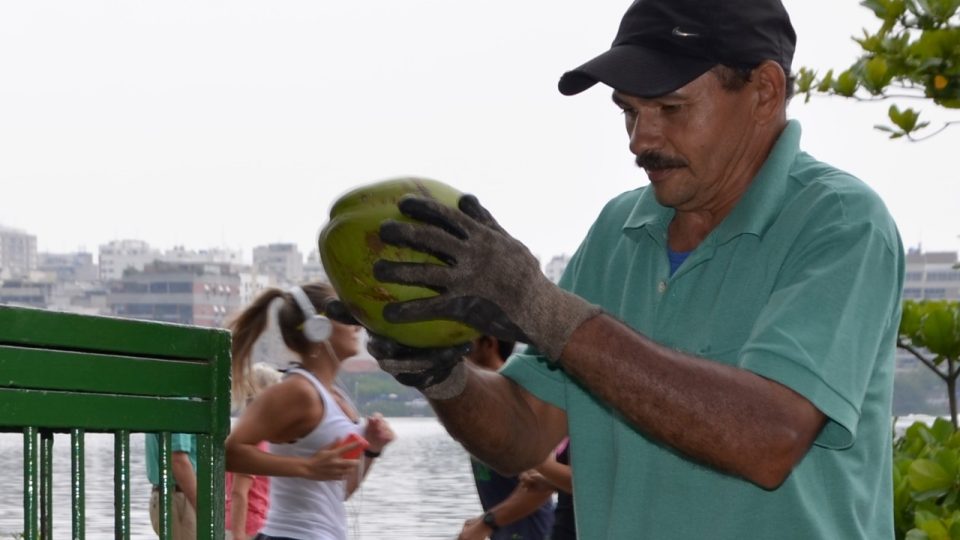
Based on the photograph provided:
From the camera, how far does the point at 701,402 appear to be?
1.77 m

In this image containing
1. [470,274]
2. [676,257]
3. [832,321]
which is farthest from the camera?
[676,257]

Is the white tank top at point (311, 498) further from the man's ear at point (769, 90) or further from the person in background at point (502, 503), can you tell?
the man's ear at point (769, 90)

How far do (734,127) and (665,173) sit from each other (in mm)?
114

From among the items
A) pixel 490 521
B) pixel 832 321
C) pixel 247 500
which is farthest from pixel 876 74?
pixel 247 500

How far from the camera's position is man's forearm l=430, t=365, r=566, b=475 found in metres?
2.17

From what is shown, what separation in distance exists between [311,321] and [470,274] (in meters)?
3.28

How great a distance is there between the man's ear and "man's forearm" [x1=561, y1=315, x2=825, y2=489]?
1.42 ft

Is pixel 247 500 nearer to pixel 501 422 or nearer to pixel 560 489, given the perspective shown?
pixel 560 489

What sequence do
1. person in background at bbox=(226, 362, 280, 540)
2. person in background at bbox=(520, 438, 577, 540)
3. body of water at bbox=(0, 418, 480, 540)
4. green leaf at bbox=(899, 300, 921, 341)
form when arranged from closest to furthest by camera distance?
green leaf at bbox=(899, 300, 921, 341), person in background at bbox=(520, 438, 577, 540), person in background at bbox=(226, 362, 280, 540), body of water at bbox=(0, 418, 480, 540)

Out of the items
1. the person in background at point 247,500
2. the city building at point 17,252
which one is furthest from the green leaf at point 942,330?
the city building at point 17,252

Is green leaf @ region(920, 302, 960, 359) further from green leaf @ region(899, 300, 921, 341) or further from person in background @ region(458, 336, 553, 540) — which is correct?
person in background @ region(458, 336, 553, 540)

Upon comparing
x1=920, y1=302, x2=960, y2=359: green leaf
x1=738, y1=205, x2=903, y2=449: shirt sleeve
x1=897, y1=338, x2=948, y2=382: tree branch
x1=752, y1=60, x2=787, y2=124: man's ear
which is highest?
x1=752, y1=60, x2=787, y2=124: man's ear

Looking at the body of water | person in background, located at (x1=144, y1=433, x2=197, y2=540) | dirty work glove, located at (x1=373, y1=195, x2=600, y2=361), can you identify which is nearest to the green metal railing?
the body of water

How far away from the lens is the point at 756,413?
176cm
